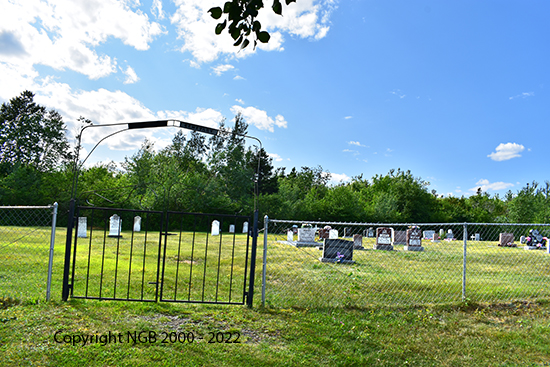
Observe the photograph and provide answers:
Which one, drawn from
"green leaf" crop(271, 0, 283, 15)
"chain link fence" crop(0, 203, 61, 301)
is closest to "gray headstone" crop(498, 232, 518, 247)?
"green leaf" crop(271, 0, 283, 15)

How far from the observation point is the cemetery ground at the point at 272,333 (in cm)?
371

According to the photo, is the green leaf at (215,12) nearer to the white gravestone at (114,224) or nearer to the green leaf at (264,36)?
the green leaf at (264,36)

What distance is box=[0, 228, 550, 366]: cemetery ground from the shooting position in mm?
3707

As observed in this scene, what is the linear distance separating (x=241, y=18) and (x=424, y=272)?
9.63 m

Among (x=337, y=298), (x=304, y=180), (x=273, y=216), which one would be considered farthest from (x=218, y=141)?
(x=337, y=298)

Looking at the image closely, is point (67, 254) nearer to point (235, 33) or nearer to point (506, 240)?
point (235, 33)

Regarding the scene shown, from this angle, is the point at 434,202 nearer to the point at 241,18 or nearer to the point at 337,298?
the point at 337,298

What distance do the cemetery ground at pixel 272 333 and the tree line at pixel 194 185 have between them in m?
19.1

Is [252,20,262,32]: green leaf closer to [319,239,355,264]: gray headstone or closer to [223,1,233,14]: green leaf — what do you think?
[223,1,233,14]: green leaf

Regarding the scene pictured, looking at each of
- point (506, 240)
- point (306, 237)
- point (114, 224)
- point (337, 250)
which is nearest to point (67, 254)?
point (337, 250)

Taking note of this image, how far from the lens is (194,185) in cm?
3095

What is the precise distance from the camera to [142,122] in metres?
5.25

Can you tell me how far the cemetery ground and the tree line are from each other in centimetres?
1913

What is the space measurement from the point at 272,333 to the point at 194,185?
90.6ft
